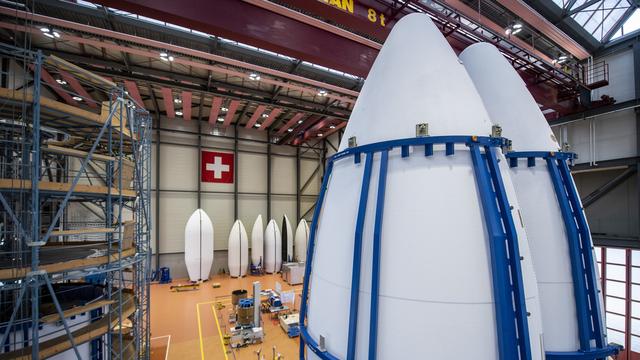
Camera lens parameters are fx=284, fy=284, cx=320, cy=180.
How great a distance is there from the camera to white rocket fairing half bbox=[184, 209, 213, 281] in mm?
21859

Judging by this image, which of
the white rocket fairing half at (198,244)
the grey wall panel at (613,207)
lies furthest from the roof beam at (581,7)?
the white rocket fairing half at (198,244)

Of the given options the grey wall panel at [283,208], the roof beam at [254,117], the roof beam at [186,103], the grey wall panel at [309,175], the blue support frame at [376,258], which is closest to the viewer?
the blue support frame at [376,258]

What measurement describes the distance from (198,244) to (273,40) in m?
18.4

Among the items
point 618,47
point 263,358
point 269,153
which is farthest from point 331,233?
point 269,153

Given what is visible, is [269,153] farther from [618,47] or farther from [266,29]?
[618,47]

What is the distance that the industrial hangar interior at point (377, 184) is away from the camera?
3221 millimetres

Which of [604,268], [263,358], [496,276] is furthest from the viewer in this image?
[604,268]

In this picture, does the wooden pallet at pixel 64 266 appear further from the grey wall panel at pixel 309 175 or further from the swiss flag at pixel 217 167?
the grey wall panel at pixel 309 175

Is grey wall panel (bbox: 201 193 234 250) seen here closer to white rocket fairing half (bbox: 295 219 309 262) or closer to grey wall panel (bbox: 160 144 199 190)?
grey wall panel (bbox: 160 144 199 190)

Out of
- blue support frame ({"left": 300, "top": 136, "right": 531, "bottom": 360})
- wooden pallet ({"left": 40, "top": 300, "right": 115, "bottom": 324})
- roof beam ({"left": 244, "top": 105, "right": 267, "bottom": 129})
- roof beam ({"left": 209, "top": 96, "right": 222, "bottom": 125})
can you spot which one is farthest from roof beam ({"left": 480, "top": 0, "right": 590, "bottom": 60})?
roof beam ({"left": 209, "top": 96, "right": 222, "bottom": 125})

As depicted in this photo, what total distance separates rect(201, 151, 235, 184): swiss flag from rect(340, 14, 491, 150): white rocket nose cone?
2276 cm

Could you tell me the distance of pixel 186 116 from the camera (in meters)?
22.3

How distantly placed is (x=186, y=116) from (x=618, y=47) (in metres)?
26.0

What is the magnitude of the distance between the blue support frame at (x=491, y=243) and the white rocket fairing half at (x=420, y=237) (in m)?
0.09
